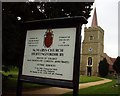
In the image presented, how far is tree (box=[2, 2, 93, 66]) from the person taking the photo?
13094 mm

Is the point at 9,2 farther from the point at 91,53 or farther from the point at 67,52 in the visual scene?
the point at 91,53

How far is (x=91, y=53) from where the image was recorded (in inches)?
2739

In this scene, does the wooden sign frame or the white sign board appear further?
the white sign board

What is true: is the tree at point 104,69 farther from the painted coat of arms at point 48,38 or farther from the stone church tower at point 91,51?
the painted coat of arms at point 48,38

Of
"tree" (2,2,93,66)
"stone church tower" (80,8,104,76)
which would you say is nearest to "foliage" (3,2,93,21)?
"tree" (2,2,93,66)

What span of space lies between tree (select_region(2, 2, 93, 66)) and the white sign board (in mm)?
6705

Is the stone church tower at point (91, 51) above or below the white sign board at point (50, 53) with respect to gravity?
above

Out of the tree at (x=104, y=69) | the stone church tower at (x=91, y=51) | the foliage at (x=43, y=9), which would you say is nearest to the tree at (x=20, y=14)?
the foliage at (x=43, y=9)

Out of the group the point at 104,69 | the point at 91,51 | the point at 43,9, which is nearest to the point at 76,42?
the point at 43,9

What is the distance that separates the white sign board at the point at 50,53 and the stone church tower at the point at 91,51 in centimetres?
6197

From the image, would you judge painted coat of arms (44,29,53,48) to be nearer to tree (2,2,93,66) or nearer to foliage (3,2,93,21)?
tree (2,2,93,66)

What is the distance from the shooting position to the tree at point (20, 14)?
43.0 ft

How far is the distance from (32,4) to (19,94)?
9.71 metres

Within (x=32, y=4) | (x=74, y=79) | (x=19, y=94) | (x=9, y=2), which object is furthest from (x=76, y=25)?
(x=32, y=4)
